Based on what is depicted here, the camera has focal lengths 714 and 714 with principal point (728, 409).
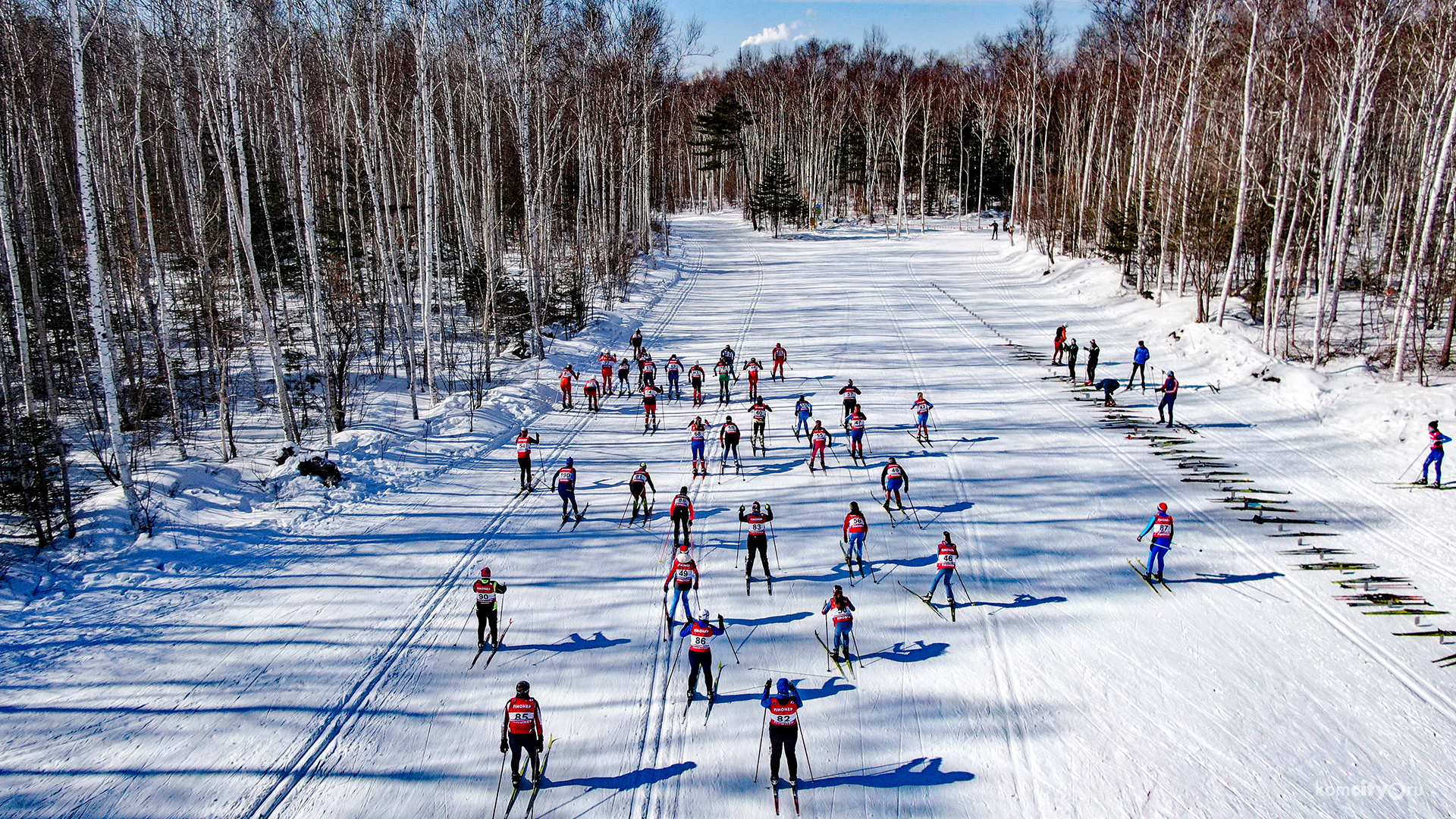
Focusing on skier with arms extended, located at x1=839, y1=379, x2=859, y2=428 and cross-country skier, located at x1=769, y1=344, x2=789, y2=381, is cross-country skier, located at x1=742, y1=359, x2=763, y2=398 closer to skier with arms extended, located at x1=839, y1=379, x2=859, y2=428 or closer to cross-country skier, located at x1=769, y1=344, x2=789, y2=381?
cross-country skier, located at x1=769, y1=344, x2=789, y2=381

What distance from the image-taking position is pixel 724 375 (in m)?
21.7

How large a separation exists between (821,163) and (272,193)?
177 feet

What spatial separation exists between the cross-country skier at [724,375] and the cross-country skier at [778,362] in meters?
2.38

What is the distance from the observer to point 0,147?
1530 centimetres

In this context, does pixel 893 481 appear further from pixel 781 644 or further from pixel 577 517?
pixel 577 517

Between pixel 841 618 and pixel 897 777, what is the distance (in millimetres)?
2094

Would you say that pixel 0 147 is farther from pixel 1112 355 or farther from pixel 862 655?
pixel 1112 355

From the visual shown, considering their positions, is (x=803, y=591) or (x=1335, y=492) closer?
(x=803, y=591)

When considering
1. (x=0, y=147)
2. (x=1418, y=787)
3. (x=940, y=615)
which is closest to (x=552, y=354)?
(x=0, y=147)

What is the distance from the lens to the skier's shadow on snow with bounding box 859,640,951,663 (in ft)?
32.5

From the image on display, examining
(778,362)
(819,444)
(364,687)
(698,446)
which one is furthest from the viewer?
(778,362)

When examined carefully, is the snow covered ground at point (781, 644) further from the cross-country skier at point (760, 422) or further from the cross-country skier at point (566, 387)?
the cross-country skier at point (566, 387)

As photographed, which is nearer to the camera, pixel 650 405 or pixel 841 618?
pixel 841 618

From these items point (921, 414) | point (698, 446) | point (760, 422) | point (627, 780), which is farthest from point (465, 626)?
point (921, 414)
